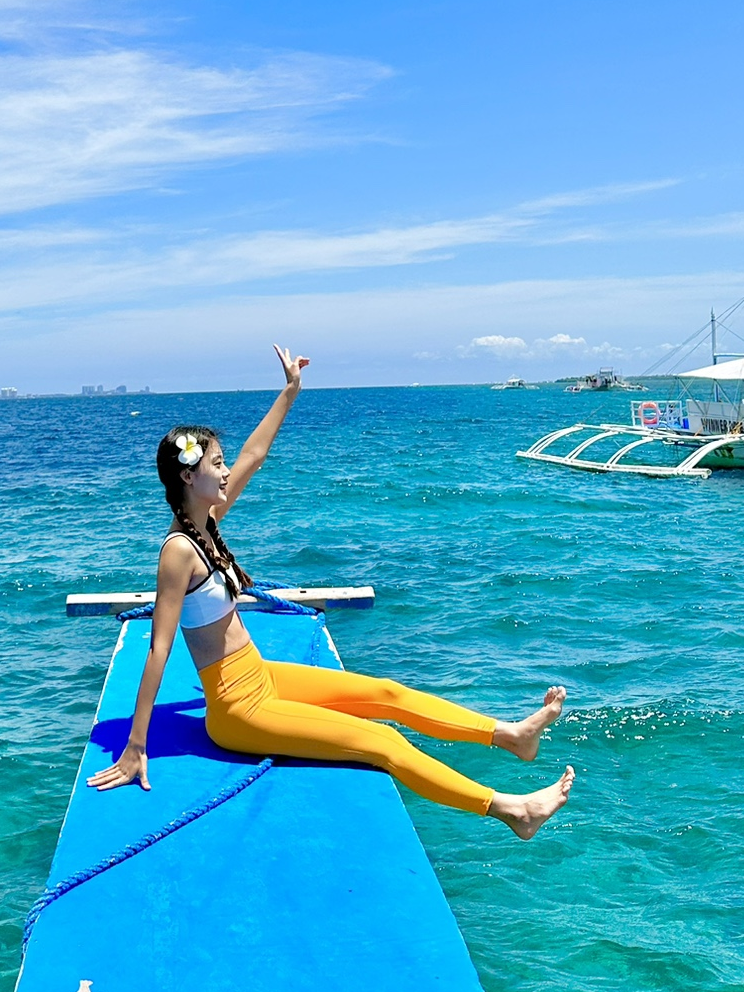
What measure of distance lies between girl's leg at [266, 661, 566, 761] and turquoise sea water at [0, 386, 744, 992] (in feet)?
3.62

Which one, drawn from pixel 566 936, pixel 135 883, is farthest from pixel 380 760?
pixel 566 936

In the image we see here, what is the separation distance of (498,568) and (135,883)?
11.1 meters

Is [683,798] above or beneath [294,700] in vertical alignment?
beneath

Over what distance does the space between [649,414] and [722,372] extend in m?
4.52

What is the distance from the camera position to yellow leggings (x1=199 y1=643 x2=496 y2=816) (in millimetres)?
4223

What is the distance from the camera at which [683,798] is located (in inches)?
256

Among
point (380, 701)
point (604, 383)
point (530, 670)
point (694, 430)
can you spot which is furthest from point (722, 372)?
point (604, 383)

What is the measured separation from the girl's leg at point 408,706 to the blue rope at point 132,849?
20.0 inches

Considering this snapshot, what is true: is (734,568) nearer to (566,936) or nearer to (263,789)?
(566,936)

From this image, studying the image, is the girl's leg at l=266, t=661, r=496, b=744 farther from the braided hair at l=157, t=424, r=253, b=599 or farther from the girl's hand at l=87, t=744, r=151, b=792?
the girl's hand at l=87, t=744, r=151, b=792

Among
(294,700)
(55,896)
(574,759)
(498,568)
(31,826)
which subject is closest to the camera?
(55,896)

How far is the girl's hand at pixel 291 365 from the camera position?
19.2 feet

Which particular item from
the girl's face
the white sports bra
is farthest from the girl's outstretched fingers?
the girl's face

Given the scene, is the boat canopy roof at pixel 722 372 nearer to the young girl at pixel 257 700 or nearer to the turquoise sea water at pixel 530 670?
the turquoise sea water at pixel 530 670
